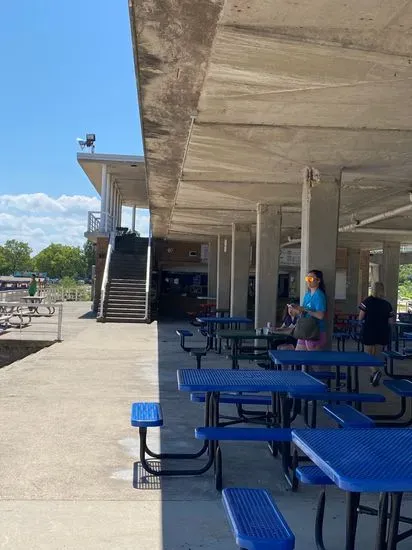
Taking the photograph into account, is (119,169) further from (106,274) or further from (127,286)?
(127,286)

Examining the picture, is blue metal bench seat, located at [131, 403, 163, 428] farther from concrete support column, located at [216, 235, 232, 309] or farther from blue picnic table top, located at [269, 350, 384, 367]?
concrete support column, located at [216, 235, 232, 309]

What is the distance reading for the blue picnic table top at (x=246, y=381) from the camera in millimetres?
4730

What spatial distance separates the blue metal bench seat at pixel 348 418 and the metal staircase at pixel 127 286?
52.7 feet

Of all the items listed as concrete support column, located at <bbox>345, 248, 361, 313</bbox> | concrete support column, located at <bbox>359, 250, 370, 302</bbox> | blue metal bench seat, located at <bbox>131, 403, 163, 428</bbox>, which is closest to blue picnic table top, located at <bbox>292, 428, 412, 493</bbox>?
blue metal bench seat, located at <bbox>131, 403, 163, 428</bbox>

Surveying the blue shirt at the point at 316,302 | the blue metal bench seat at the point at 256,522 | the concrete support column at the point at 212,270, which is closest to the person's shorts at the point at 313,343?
the blue shirt at the point at 316,302

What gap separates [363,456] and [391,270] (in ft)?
71.7

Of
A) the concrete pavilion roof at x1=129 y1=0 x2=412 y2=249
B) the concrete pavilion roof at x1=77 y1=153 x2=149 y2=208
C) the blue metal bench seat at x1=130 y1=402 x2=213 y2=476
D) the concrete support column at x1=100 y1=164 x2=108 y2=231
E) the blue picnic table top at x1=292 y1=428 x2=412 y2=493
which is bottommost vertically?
the blue metal bench seat at x1=130 y1=402 x2=213 y2=476

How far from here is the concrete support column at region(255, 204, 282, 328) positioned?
1358 centimetres

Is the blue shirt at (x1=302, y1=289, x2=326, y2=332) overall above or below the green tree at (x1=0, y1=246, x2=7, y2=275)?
below

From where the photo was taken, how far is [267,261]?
46.0 feet

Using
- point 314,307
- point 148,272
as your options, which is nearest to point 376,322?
point 314,307

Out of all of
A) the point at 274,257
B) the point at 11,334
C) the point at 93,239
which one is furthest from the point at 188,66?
the point at 93,239

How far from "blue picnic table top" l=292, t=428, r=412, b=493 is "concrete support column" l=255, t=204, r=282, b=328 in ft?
33.7

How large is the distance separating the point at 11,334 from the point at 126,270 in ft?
27.5
